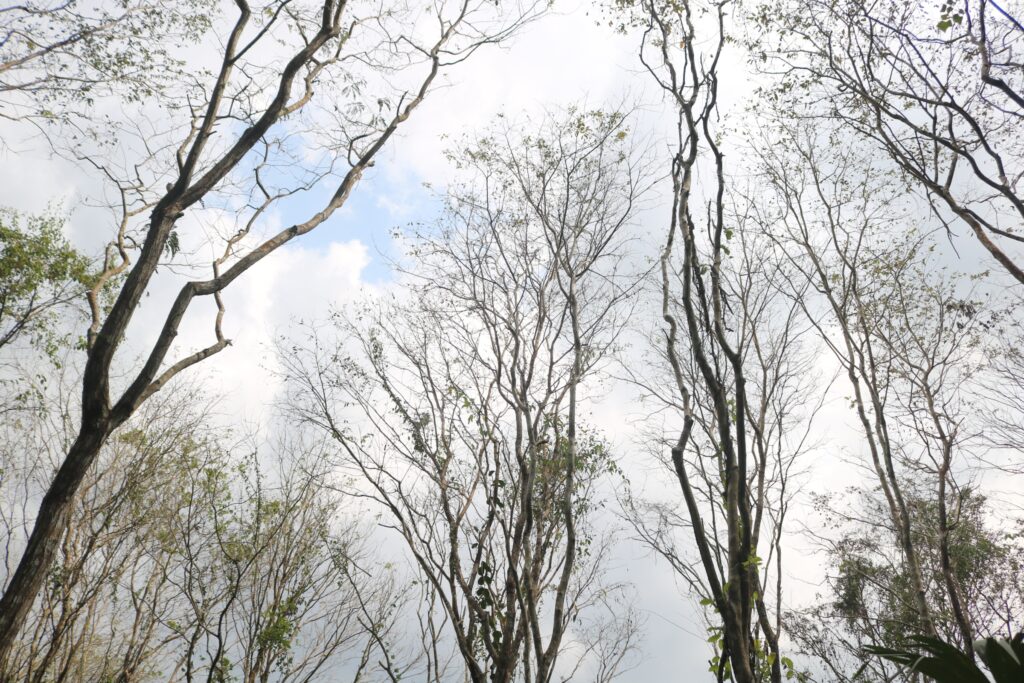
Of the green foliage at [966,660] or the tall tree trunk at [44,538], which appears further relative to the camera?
the tall tree trunk at [44,538]

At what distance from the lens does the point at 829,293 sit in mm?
9570

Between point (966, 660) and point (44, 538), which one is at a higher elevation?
point (44, 538)

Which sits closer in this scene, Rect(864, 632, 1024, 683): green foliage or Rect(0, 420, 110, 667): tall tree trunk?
Rect(864, 632, 1024, 683): green foliage

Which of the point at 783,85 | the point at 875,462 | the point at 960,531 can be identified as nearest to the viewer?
the point at 783,85

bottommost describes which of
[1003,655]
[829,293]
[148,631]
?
[1003,655]

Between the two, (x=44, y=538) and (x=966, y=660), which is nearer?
(x=966, y=660)

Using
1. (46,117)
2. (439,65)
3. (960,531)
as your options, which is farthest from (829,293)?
(46,117)

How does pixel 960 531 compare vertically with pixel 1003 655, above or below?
above

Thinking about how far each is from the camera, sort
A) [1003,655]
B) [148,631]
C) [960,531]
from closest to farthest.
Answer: [1003,655]
[148,631]
[960,531]

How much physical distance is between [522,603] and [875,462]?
219 inches

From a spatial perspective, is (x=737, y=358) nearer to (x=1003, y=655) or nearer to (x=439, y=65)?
(x=1003, y=655)

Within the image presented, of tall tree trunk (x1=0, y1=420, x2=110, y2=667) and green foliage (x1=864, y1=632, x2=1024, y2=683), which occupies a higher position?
tall tree trunk (x1=0, y1=420, x2=110, y2=667)

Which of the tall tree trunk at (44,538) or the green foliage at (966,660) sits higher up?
the tall tree trunk at (44,538)

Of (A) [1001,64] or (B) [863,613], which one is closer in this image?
(A) [1001,64]
